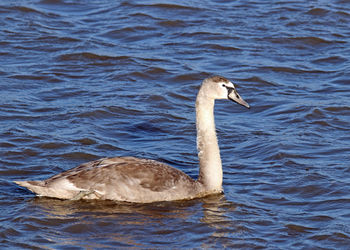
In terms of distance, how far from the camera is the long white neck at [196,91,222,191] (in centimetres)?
964

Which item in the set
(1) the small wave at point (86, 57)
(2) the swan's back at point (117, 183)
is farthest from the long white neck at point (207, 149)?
(1) the small wave at point (86, 57)

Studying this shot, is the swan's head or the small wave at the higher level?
the swan's head

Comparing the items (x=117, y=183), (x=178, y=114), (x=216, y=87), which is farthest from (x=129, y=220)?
(x=178, y=114)

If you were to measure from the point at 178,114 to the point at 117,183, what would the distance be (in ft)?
A: 11.3

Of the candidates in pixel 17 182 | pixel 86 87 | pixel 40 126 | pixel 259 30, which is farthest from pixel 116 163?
pixel 259 30

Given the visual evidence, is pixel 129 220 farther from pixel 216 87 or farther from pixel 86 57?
pixel 86 57

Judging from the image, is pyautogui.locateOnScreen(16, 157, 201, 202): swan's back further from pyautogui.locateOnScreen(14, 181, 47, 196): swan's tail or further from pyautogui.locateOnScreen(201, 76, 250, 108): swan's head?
pyautogui.locateOnScreen(201, 76, 250, 108): swan's head

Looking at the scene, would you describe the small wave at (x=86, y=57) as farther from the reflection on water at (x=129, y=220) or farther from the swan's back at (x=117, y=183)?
the reflection on water at (x=129, y=220)

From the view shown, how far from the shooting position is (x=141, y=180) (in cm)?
927

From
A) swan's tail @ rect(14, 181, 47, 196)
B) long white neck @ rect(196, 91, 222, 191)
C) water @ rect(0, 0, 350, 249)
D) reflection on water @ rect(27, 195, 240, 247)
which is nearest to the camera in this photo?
reflection on water @ rect(27, 195, 240, 247)

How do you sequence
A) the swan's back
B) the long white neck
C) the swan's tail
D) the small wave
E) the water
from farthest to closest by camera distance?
1. the small wave
2. the long white neck
3. the swan's back
4. the swan's tail
5. the water

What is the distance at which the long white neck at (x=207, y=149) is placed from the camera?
31.6ft

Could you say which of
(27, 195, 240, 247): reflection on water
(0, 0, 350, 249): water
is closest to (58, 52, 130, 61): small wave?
(0, 0, 350, 249): water

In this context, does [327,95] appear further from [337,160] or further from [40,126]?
[40,126]
